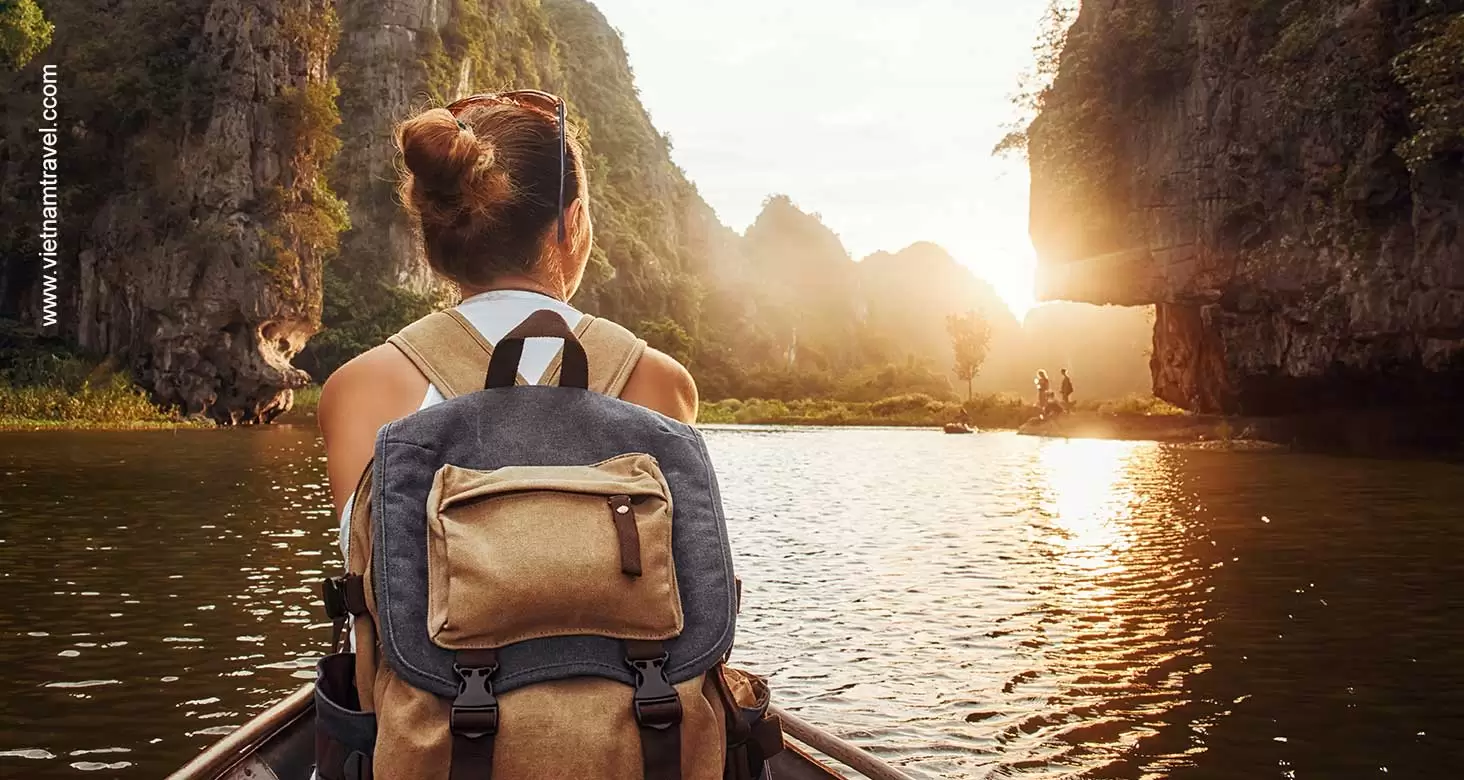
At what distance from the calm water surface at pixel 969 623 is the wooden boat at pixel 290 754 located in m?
1.53

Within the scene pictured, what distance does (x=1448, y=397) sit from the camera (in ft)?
86.9

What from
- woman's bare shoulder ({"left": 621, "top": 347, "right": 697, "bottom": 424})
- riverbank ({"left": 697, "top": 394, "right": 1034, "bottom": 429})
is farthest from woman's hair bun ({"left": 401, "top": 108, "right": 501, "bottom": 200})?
riverbank ({"left": 697, "top": 394, "right": 1034, "bottom": 429})

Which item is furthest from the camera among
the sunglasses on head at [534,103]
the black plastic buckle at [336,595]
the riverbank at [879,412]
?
the riverbank at [879,412]

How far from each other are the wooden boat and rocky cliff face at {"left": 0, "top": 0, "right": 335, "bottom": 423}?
3745 cm

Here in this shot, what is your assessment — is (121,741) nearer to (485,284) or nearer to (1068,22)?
(485,284)

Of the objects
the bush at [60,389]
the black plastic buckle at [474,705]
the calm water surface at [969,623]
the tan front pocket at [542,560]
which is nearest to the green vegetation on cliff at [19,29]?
the calm water surface at [969,623]

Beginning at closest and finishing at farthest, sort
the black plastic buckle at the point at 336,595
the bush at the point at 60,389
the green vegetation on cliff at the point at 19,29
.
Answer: the black plastic buckle at the point at 336,595 → the green vegetation on cliff at the point at 19,29 → the bush at the point at 60,389

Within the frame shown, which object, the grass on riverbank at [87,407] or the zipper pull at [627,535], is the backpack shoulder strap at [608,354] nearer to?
the zipper pull at [627,535]

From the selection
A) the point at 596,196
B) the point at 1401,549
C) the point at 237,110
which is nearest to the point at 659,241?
the point at 596,196

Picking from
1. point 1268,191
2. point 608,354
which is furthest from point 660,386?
point 1268,191

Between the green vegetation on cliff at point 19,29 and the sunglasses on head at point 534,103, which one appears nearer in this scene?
the sunglasses on head at point 534,103

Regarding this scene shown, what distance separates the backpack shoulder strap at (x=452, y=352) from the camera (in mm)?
Result: 2006

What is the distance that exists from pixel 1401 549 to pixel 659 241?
309ft

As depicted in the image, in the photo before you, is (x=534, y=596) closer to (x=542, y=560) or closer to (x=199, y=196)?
(x=542, y=560)
